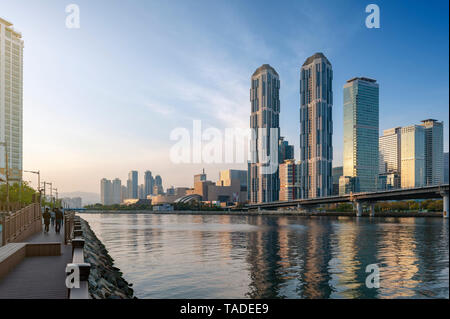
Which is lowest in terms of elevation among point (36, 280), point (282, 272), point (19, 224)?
point (282, 272)

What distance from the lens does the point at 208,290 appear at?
2375 cm

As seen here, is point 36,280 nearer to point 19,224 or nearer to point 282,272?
point 19,224

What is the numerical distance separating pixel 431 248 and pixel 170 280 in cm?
3513

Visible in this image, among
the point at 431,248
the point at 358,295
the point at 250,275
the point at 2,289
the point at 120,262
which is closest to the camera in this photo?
the point at 2,289

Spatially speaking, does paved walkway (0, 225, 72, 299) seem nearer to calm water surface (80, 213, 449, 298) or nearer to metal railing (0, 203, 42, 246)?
metal railing (0, 203, 42, 246)

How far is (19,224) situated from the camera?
93.1 feet

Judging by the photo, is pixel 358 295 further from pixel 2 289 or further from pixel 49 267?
pixel 2 289

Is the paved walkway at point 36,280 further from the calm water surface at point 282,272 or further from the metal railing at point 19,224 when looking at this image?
the calm water surface at point 282,272

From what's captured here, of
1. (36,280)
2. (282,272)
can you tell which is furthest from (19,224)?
(282,272)

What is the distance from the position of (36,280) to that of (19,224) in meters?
15.6

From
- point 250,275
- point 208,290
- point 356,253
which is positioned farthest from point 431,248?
point 208,290
